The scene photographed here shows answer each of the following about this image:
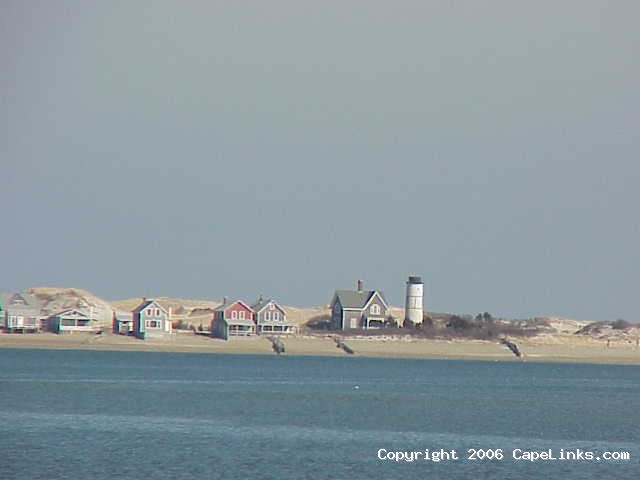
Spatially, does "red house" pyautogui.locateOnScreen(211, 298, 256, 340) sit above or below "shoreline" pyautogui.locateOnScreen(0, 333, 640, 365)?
above

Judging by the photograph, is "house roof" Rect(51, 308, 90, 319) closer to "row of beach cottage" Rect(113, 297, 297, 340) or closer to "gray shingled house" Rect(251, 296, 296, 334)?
"row of beach cottage" Rect(113, 297, 297, 340)

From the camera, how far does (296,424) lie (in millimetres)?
55719

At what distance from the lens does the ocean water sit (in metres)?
41.9

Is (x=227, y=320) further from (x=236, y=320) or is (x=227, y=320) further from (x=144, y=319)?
(x=144, y=319)

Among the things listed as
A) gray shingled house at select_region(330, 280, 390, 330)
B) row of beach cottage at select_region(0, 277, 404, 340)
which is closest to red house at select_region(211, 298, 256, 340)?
row of beach cottage at select_region(0, 277, 404, 340)

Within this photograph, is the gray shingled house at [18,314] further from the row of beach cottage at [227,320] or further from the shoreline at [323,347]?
the row of beach cottage at [227,320]

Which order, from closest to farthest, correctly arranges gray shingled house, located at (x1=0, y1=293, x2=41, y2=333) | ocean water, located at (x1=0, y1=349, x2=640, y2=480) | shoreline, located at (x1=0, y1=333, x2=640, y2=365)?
ocean water, located at (x1=0, y1=349, x2=640, y2=480) < shoreline, located at (x1=0, y1=333, x2=640, y2=365) < gray shingled house, located at (x1=0, y1=293, x2=41, y2=333)

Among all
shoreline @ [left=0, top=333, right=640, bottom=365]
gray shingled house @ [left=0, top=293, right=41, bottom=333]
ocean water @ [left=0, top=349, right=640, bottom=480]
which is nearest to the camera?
ocean water @ [left=0, top=349, right=640, bottom=480]

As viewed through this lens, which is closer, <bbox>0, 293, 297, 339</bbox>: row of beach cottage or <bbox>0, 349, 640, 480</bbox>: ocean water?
<bbox>0, 349, 640, 480</bbox>: ocean water

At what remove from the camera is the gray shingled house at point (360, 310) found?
438 ft

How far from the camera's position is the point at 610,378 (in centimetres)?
11519

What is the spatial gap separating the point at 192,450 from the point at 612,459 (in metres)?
15.4

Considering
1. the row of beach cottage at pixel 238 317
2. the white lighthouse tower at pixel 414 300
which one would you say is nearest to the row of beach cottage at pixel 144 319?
the row of beach cottage at pixel 238 317

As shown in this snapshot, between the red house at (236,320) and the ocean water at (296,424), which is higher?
the red house at (236,320)
